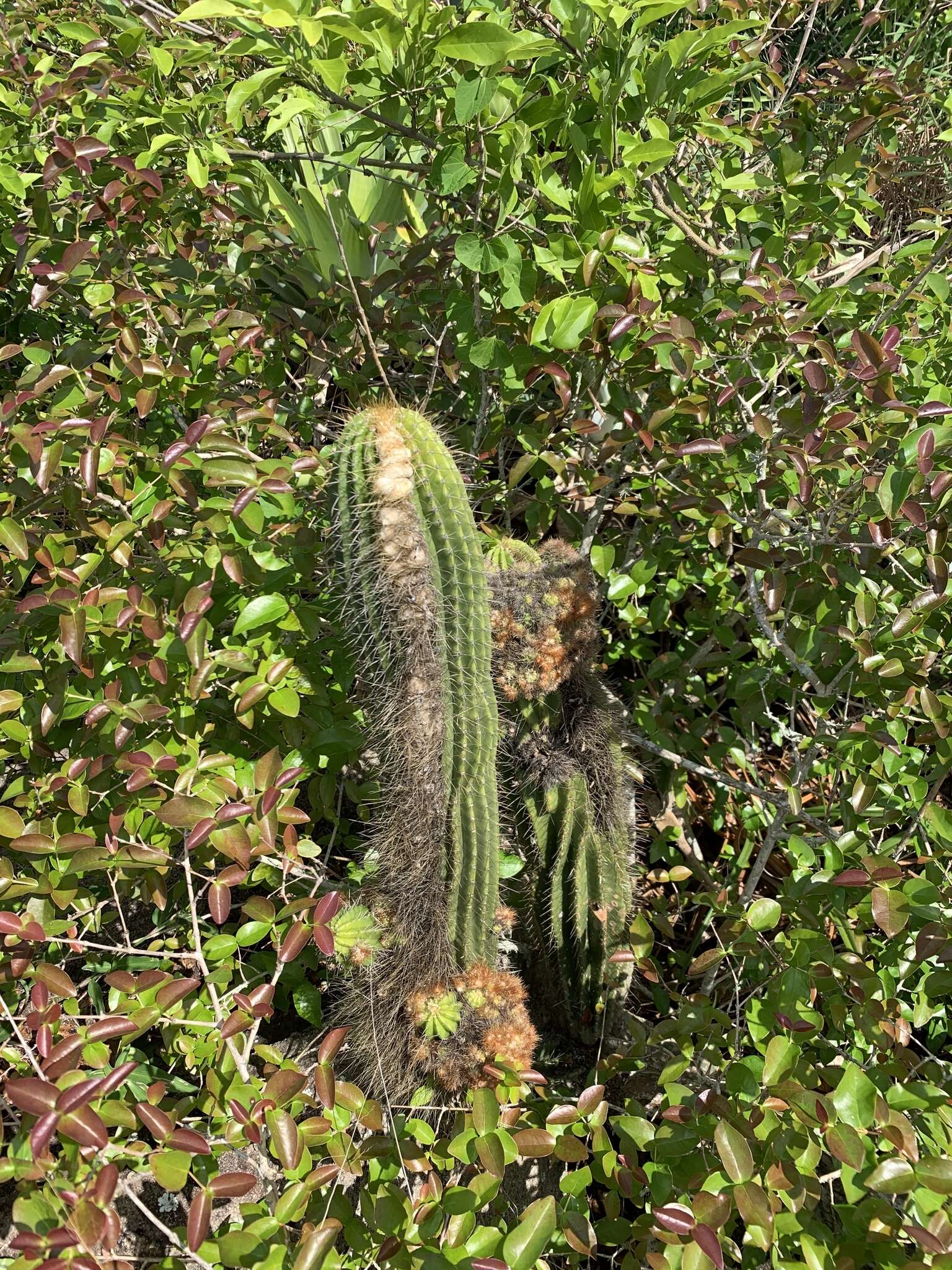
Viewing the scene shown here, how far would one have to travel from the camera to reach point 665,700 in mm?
2289

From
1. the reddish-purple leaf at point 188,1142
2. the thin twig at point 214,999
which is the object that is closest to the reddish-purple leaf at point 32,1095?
the reddish-purple leaf at point 188,1142

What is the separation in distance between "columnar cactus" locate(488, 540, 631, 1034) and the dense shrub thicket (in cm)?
11

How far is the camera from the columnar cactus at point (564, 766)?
1836 millimetres

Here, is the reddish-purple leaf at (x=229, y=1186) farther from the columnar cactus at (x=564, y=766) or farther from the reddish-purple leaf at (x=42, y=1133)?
the columnar cactus at (x=564, y=766)

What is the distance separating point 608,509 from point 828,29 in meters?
3.73

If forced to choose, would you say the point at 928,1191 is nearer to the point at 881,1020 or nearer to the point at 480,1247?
the point at 881,1020

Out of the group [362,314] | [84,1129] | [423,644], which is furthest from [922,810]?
[362,314]

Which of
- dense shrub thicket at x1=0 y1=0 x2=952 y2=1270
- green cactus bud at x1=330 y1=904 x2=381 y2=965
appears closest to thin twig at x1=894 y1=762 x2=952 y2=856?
dense shrub thicket at x1=0 y1=0 x2=952 y2=1270

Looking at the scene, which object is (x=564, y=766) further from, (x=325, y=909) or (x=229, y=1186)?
(x=229, y=1186)

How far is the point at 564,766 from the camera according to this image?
1953mm

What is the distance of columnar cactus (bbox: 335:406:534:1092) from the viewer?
157cm

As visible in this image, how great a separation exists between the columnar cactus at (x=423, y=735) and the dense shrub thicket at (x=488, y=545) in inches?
4.1

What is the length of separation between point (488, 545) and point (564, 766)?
0.51 m

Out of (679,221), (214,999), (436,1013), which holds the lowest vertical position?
(436,1013)
